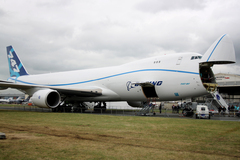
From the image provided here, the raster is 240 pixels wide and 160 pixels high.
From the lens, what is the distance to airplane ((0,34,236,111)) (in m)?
15.6

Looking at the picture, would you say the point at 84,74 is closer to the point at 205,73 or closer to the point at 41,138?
the point at 205,73

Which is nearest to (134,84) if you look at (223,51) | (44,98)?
(223,51)

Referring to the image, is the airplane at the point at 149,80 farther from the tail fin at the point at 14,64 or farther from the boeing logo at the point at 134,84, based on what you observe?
the tail fin at the point at 14,64

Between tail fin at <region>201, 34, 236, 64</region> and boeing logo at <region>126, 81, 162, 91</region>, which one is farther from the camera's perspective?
boeing logo at <region>126, 81, 162, 91</region>

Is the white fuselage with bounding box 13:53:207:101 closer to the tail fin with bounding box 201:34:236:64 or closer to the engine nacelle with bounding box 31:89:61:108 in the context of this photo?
the tail fin with bounding box 201:34:236:64

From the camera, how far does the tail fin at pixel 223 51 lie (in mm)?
14609

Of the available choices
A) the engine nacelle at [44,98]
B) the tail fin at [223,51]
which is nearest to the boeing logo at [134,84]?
the tail fin at [223,51]

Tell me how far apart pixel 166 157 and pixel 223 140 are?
3425 millimetres

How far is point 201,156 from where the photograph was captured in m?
5.51

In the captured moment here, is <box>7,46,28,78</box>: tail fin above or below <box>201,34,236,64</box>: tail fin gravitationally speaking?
above

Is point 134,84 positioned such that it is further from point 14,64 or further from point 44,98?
point 14,64

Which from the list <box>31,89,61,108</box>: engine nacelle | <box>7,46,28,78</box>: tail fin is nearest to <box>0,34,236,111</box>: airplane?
<box>31,89,61,108</box>: engine nacelle

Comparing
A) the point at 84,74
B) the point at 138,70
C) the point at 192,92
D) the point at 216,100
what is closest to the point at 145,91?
the point at 138,70

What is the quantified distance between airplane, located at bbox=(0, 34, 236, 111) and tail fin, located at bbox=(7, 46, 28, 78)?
9973 mm
